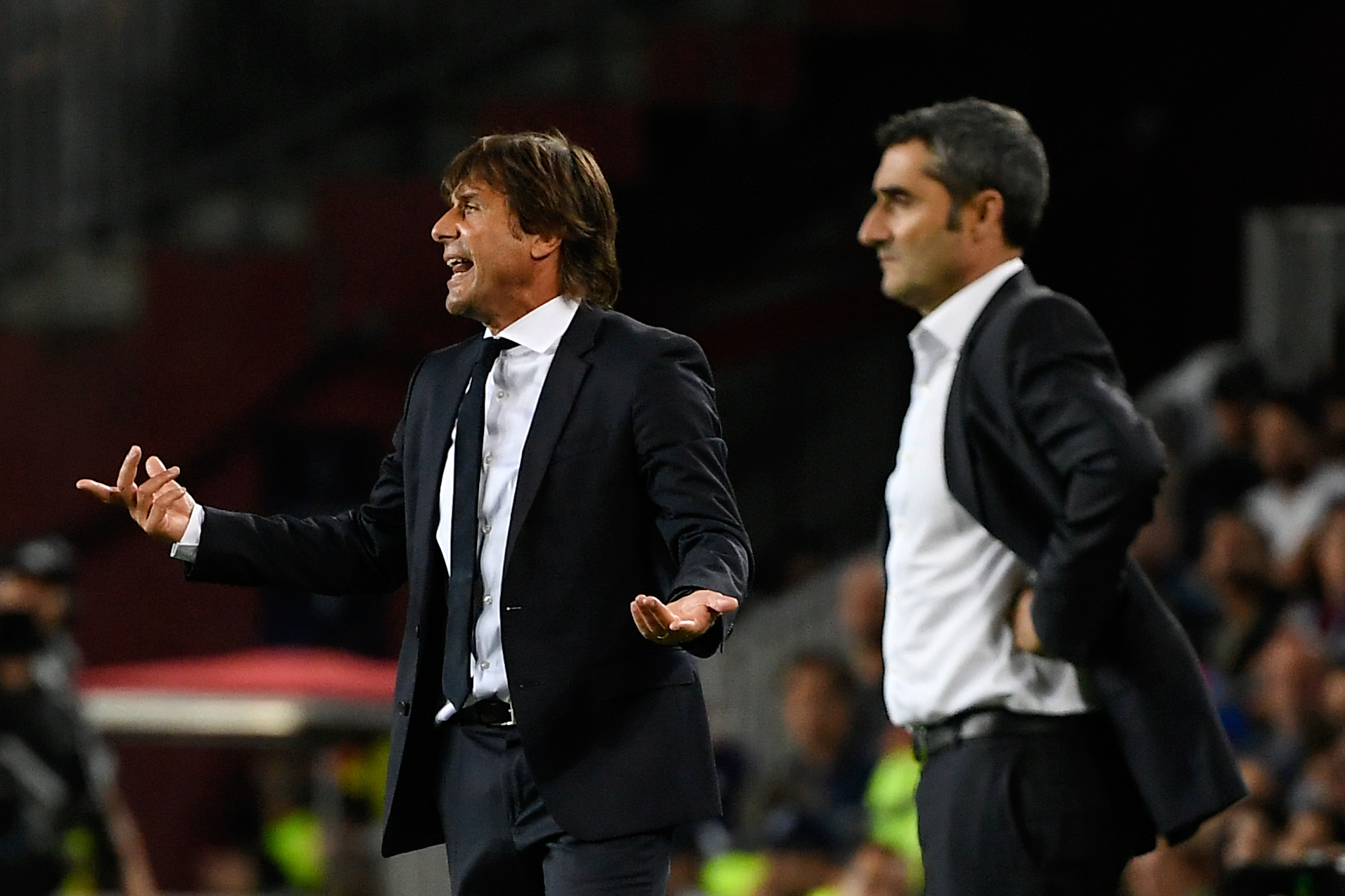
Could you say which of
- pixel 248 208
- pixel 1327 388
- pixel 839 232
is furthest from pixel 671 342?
pixel 839 232

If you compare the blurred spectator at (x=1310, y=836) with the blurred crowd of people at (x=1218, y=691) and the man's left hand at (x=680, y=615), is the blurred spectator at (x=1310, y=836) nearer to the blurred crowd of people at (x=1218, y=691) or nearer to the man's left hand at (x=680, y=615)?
the blurred crowd of people at (x=1218, y=691)

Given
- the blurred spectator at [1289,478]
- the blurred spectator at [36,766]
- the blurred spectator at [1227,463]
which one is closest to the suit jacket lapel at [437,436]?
the blurred spectator at [36,766]

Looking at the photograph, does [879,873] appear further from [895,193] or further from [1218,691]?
[895,193]

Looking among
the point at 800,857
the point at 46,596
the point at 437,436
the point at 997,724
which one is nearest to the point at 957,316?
the point at 997,724

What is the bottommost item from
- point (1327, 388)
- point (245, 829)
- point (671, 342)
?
point (245, 829)

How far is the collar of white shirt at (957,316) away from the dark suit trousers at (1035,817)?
2.13 ft

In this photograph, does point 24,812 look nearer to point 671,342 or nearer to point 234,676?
point 234,676

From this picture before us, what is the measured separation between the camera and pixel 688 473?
146 inches

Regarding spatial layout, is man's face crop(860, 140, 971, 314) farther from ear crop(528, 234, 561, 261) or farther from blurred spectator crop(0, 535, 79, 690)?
blurred spectator crop(0, 535, 79, 690)

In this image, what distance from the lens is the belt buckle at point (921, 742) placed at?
13.6 ft

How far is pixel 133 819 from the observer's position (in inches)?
434

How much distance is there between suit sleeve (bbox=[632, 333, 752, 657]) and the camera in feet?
11.9

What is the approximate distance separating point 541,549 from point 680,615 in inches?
14.6

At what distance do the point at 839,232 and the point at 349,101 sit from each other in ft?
8.41
